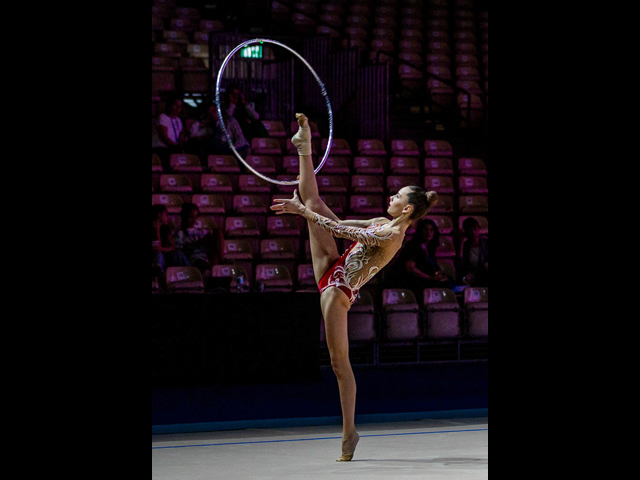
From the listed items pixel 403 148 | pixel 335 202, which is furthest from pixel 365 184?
pixel 403 148

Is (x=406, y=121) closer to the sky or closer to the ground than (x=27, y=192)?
closer to the sky

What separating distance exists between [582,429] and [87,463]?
130 cm

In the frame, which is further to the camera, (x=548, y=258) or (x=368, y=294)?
(x=368, y=294)

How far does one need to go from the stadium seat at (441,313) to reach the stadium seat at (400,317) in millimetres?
129

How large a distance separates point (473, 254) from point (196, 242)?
296 cm

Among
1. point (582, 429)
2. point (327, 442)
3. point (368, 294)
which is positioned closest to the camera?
point (582, 429)

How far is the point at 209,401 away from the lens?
23.6 ft

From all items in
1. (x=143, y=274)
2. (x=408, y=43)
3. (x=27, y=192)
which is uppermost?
(x=408, y=43)

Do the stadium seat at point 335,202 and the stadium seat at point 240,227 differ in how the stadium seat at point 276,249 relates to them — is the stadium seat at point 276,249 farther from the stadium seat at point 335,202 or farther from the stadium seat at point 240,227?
the stadium seat at point 335,202

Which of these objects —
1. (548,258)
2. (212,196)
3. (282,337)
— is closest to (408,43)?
(212,196)

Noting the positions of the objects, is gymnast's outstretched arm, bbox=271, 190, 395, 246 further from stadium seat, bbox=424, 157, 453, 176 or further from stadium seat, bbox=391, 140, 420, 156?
stadium seat, bbox=391, 140, 420, 156

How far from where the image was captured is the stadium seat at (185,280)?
8.37 meters

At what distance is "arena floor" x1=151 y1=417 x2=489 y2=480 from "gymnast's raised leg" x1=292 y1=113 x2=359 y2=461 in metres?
0.24

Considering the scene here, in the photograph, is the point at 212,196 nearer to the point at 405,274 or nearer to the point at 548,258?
the point at 405,274
